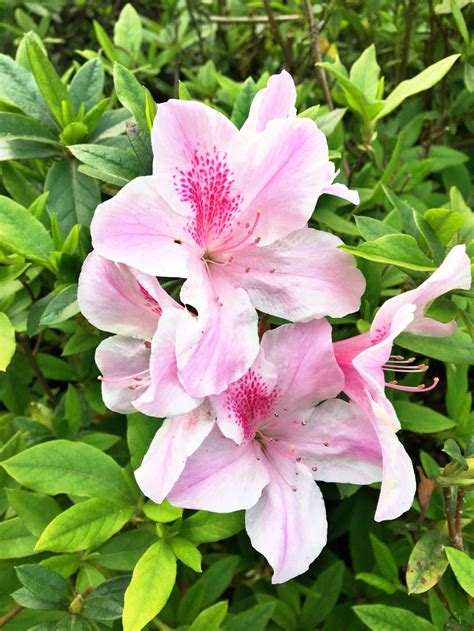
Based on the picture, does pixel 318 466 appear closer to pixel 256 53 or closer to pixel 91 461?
pixel 91 461

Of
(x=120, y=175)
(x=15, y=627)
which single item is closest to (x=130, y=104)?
(x=120, y=175)

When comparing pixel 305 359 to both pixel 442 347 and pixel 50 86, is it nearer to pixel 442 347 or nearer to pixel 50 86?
pixel 442 347

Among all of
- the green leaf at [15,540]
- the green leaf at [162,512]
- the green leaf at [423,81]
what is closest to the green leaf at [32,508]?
the green leaf at [15,540]

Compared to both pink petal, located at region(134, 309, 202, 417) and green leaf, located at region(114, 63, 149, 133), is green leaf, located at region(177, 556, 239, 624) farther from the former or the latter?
green leaf, located at region(114, 63, 149, 133)

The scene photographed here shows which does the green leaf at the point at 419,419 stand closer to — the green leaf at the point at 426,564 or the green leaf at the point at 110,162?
the green leaf at the point at 426,564

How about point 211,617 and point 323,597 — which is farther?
point 323,597

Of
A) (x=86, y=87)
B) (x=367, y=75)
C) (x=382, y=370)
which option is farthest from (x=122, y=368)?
(x=367, y=75)
